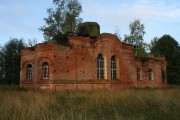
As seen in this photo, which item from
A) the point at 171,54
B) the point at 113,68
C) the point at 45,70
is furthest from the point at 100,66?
the point at 171,54

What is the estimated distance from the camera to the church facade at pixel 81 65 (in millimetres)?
23000

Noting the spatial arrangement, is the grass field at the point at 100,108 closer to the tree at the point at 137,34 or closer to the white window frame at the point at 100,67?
the white window frame at the point at 100,67

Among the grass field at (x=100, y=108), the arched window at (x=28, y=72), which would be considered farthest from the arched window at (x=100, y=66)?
the grass field at (x=100, y=108)

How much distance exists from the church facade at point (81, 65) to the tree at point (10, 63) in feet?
63.3

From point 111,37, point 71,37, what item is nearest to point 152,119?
point 71,37

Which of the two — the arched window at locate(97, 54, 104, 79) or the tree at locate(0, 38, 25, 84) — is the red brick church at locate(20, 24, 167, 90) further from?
the tree at locate(0, 38, 25, 84)

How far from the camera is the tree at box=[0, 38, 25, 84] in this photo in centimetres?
4485

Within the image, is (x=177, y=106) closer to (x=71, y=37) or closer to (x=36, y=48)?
(x=71, y=37)

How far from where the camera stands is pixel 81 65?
24.3 m

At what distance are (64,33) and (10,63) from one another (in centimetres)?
1554

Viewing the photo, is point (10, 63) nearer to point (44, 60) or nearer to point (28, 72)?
point (28, 72)

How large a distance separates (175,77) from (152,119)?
3889 centimetres

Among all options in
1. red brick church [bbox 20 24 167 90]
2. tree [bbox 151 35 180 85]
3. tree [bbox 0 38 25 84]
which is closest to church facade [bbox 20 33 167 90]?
red brick church [bbox 20 24 167 90]

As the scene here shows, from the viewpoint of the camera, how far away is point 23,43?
49.5m
